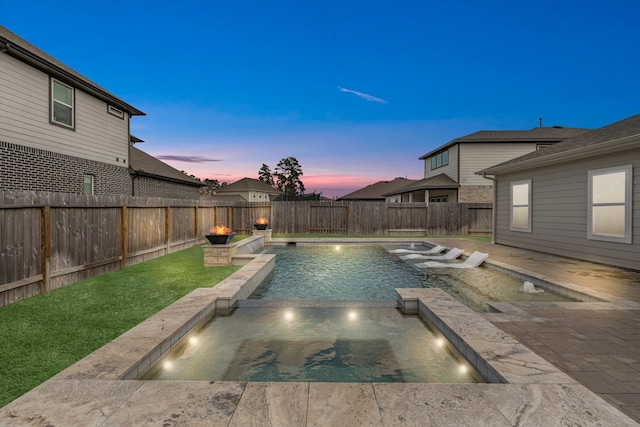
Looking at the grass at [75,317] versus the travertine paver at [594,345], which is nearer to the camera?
the travertine paver at [594,345]

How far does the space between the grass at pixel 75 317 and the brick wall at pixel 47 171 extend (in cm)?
479

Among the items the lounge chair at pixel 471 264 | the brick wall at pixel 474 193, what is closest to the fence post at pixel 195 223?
the lounge chair at pixel 471 264

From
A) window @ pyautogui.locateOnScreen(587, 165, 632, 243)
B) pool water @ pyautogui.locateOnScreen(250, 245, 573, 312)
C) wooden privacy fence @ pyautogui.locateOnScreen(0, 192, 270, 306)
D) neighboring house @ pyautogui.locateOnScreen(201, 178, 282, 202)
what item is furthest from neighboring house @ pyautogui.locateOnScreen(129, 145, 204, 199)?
neighboring house @ pyautogui.locateOnScreen(201, 178, 282, 202)

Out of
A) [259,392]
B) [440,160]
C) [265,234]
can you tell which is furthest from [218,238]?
[440,160]

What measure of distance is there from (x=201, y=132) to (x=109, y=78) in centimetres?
844

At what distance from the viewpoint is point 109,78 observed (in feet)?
75.7

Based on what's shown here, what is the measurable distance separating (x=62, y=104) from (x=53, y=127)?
3.15 feet

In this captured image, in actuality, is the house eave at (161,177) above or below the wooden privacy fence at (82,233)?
above

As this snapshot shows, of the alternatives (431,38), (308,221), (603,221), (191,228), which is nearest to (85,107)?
(191,228)

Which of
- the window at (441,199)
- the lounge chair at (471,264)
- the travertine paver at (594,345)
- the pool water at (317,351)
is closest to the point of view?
the travertine paver at (594,345)

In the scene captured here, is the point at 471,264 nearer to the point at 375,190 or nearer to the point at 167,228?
the point at 167,228

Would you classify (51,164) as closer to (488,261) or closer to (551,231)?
(488,261)

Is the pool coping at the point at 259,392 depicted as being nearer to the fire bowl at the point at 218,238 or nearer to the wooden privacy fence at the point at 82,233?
the wooden privacy fence at the point at 82,233

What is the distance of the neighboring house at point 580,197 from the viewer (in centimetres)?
774
